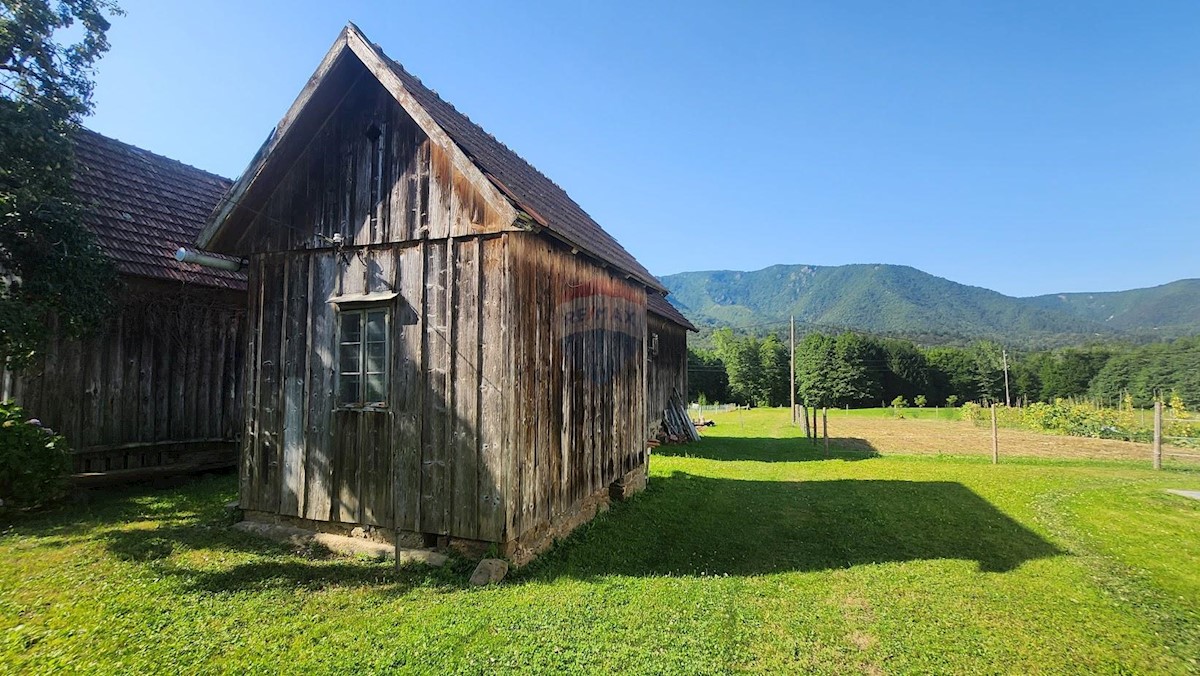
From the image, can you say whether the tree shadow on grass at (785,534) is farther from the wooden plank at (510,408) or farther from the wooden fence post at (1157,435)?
the wooden fence post at (1157,435)

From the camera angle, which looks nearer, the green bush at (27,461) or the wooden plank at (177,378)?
the green bush at (27,461)

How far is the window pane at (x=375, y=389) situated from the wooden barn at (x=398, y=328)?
36 millimetres

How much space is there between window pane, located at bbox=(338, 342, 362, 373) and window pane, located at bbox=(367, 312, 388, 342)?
245mm

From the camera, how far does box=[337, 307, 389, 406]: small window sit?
6922 mm

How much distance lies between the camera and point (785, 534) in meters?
8.65

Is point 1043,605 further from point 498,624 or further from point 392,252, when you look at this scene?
point 392,252

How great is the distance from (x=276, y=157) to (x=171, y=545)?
5.43 metres

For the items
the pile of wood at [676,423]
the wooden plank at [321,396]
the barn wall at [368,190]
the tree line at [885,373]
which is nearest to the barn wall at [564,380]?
the barn wall at [368,190]

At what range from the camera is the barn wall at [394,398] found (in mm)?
6367

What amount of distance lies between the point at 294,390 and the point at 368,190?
3045 mm

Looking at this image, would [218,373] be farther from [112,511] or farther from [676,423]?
[676,423]

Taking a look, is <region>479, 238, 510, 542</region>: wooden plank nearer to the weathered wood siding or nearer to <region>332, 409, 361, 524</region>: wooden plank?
the weathered wood siding

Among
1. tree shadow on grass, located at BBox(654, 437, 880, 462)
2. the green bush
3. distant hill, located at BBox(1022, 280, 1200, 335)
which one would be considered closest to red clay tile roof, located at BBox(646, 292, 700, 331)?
tree shadow on grass, located at BBox(654, 437, 880, 462)

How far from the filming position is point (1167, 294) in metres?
178
